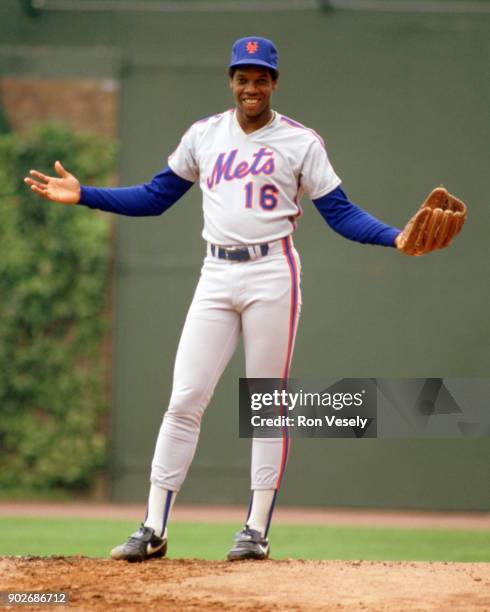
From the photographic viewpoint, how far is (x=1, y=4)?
1023 centimetres

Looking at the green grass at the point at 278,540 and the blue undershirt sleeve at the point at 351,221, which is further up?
the blue undershirt sleeve at the point at 351,221

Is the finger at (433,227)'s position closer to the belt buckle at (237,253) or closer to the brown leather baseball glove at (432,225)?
the brown leather baseball glove at (432,225)

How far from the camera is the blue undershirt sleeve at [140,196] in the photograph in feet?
15.4

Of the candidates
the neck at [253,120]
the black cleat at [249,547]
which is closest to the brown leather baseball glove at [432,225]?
the neck at [253,120]

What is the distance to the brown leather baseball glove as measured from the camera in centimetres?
419

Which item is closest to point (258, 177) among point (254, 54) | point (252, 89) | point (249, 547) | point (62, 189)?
point (252, 89)

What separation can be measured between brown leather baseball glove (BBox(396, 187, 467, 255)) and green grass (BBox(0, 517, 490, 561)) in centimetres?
330

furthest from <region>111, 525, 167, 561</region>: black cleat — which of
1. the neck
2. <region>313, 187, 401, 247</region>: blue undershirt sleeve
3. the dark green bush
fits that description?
the dark green bush

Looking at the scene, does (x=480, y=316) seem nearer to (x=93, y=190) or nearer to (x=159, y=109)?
(x=159, y=109)

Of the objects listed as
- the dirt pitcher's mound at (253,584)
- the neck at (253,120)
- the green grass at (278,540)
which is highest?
the neck at (253,120)

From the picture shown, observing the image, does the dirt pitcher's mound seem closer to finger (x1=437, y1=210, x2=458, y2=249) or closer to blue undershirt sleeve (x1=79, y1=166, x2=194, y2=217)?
finger (x1=437, y1=210, x2=458, y2=249)

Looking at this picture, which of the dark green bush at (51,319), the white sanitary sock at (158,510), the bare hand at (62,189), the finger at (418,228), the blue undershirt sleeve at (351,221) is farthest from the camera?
the dark green bush at (51,319)

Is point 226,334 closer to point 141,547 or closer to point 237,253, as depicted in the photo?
point 237,253

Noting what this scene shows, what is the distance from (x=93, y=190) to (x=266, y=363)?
1.03 metres
